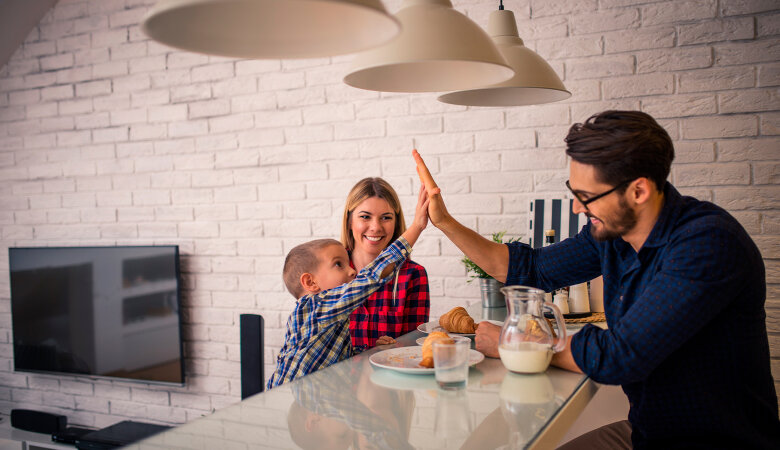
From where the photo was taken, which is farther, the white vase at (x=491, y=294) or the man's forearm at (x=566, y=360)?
the white vase at (x=491, y=294)

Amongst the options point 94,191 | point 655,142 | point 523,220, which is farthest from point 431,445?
point 94,191

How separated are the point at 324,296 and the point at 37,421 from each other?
112 inches

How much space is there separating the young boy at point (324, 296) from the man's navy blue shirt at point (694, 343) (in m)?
0.48

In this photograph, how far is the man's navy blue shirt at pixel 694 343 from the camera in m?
1.16

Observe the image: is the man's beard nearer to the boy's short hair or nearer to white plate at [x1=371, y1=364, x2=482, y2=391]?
white plate at [x1=371, y1=364, x2=482, y2=391]

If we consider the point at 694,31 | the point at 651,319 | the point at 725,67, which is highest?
the point at 694,31

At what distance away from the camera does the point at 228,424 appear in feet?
3.29

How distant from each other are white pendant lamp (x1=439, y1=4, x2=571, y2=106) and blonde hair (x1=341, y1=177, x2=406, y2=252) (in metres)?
0.68

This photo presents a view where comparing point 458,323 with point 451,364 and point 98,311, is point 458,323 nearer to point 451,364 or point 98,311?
point 451,364

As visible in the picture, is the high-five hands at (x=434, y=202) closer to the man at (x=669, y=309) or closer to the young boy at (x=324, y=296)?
the young boy at (x=324, y=296)

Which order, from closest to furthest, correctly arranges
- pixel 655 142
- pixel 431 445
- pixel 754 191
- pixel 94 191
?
1. pixel 431 445
2. pixel 655 142
3. pixel 754 191
4. pixel 94 191

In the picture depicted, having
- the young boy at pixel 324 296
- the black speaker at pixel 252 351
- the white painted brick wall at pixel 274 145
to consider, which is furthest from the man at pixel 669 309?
the black speaker at pixel 252 351

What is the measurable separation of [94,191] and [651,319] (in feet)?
10.7

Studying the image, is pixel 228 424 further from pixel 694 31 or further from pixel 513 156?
pixel 694 31
